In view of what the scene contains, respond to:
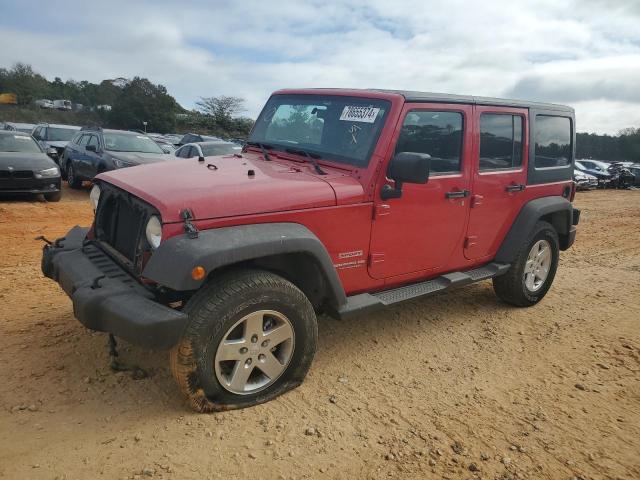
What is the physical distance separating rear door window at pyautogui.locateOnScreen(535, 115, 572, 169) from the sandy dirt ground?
1544 millimetres

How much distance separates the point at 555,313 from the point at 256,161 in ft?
11.0

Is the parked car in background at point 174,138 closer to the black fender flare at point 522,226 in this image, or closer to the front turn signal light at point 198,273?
the black fender flare at point 522,226

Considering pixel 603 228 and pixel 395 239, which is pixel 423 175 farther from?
pixel 603 228

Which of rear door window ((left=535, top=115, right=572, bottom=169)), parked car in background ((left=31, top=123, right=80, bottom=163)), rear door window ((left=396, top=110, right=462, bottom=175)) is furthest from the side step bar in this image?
parked car in background ((left=31, top=123, right=80, bottom=163))

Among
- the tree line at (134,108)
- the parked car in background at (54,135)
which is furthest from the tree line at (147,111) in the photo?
the parked car in background at (54,135)

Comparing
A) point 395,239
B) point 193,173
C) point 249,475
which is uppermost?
point 193,173

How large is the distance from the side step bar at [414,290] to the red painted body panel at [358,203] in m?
0.07

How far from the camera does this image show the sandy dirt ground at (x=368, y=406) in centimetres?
254

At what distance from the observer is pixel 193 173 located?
3.31m

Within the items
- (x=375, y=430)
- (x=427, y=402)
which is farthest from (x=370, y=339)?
(x=375, y=430)

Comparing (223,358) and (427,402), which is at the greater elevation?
(223,358)

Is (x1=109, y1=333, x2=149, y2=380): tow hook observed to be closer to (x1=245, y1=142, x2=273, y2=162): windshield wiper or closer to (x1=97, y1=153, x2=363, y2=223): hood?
(x1=97, y1=153, x2=363, y2=223): hood

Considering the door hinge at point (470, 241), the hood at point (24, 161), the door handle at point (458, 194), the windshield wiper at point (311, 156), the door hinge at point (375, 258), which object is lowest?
the door hinge at point (375, 258)

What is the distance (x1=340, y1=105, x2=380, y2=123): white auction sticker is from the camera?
3506 mm
